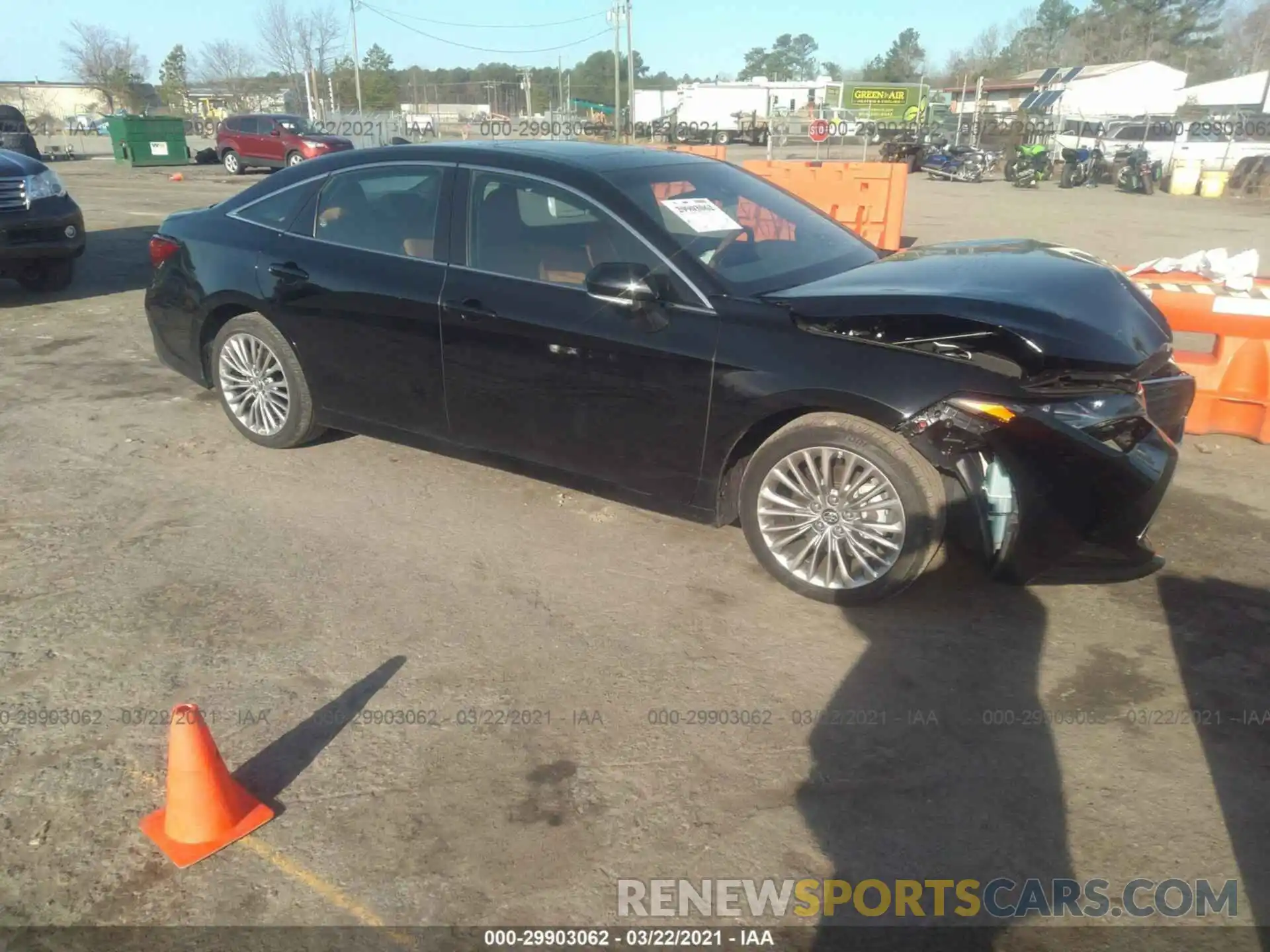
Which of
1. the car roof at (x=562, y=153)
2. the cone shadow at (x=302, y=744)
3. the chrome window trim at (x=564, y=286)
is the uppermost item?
the car roof at (x=562, y=153)

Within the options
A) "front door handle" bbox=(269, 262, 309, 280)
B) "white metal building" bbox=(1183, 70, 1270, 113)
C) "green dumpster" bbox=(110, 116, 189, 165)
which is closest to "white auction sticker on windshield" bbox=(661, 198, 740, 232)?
"front door handle" bbox=(269, 262, 309, 280)

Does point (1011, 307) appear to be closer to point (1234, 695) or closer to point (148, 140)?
point (1234, 695)

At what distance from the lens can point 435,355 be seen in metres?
4.55

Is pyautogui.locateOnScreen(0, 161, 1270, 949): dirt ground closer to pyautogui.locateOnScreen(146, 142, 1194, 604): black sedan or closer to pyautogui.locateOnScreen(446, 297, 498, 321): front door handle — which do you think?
pyautogui.locateOnScreen(146, 142, 1194, 604): black sedan

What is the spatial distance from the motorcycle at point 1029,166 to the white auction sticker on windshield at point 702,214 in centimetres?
2536

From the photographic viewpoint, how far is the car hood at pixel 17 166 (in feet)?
29.3

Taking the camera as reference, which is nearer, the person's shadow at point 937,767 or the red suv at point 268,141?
the person's shadow at point 937,767

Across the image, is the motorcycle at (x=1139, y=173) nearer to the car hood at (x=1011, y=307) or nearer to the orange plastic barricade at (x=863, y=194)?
the orange plastic barricade at (x=863, y=194)

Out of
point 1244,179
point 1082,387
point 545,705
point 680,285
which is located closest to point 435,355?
point 680,285

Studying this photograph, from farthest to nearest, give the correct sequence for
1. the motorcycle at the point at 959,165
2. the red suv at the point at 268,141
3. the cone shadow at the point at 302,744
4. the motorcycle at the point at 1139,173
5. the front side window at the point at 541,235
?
the motorcycle at the point at 959,165
the red suv at the point at 268,141
the motorcycle at the point at 1139,173
the front side window at the point at 541,235
the cone shadow at the point at 302,744

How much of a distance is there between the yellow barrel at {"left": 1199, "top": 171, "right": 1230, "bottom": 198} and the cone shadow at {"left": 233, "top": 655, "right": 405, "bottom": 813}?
27258 mm

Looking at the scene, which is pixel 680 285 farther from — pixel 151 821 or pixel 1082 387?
pixel 151 821

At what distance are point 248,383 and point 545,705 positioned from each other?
10.3 ft

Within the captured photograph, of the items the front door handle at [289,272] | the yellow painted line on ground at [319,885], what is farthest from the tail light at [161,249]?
the yellow painted line on ground at [319,885]
